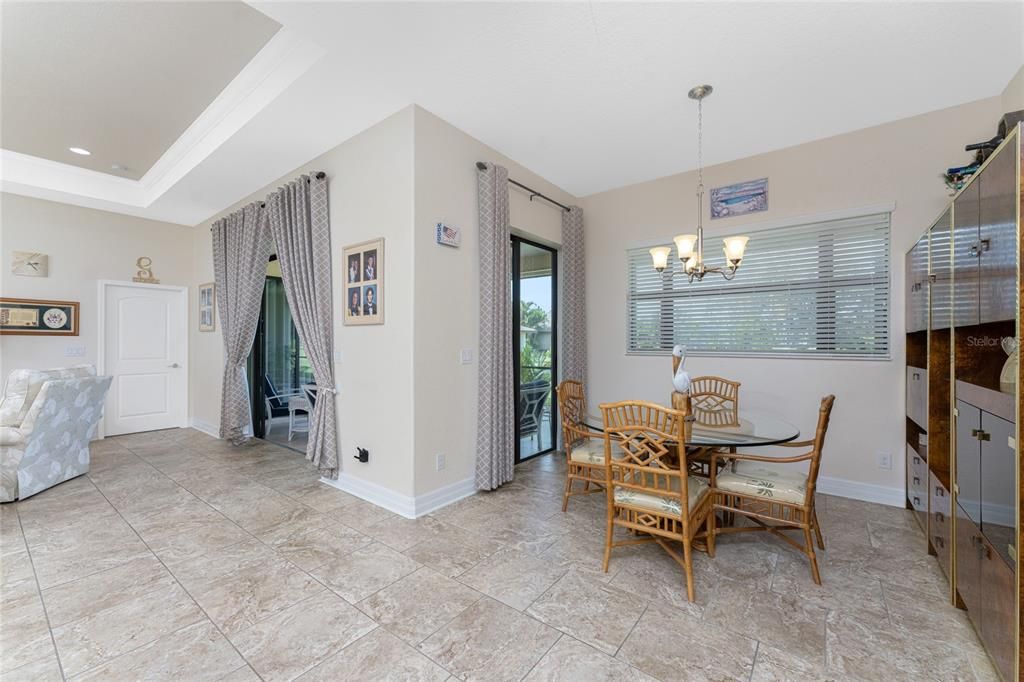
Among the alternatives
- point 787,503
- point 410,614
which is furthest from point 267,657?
point 787,503

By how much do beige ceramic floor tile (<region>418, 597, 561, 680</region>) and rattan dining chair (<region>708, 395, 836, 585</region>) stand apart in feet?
4.05

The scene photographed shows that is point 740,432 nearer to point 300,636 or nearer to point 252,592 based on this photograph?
point 300,636

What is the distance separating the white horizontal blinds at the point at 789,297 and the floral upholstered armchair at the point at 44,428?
5.26 m

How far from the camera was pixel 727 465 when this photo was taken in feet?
9.78

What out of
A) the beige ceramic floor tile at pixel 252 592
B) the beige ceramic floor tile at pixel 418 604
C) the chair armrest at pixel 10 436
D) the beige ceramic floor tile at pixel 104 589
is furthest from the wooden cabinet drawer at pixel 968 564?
the chair armrest at pixel 10 436

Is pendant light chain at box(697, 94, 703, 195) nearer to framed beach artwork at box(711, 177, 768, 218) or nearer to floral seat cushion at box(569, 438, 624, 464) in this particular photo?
framed beach artwork at box(711, 177, 768, 218)

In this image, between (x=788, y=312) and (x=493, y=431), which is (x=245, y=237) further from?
(x=788, y=312)

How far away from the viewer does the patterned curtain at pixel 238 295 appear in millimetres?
4445

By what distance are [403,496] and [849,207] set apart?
4.10 metres

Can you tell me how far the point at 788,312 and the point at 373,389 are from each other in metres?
3.54

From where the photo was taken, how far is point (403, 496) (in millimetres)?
2939

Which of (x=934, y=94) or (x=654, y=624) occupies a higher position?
(x=934, y=94)

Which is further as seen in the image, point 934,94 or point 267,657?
point 934,94

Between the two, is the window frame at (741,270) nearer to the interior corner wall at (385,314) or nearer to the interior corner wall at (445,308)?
the interior corner wall at (445,308)
